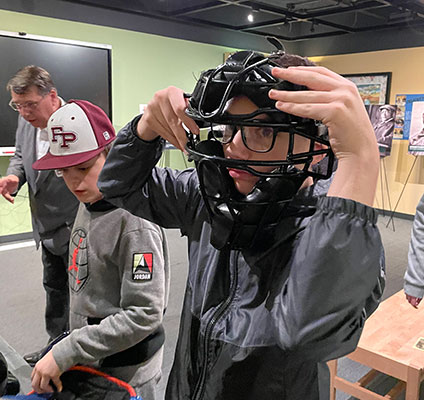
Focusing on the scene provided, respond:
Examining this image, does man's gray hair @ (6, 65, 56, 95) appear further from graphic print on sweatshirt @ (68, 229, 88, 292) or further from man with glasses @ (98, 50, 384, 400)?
man with glasses @ (98, 50, 384, 400)

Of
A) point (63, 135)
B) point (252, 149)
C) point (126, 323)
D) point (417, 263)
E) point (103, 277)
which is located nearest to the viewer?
point (252, 149)

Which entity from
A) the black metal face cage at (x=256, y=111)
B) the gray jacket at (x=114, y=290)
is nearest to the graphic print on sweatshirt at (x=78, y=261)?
the gray jacket at (x=114, y=290)

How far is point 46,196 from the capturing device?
98.8 inches

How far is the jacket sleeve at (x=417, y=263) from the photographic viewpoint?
2.16m

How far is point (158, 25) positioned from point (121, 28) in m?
0.65

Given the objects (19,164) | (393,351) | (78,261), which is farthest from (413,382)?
(19,164)

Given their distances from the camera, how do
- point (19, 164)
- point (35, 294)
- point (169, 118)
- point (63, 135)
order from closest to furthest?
point (169, 118) → point (63, 135) → point (19, 164) → point (35, 294)

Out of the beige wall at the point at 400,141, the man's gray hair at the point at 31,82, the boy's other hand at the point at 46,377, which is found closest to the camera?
the boy's other hand at the point at 46,377

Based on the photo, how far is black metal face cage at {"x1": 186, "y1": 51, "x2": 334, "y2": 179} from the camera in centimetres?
64

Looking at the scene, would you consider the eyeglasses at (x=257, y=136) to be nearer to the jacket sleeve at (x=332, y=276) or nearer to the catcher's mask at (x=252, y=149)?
the catcher's mask at (x=252, y=149)

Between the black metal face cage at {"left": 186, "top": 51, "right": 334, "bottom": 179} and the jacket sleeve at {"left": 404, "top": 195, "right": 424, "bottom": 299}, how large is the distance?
1.72 m

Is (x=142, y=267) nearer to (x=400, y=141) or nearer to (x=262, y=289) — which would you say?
(x=262, y=289)

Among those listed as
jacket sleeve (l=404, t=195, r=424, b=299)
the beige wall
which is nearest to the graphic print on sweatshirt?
jacket sleeve (l=404, t=195, r=424, b=299)

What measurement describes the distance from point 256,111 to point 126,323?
0.71 m
